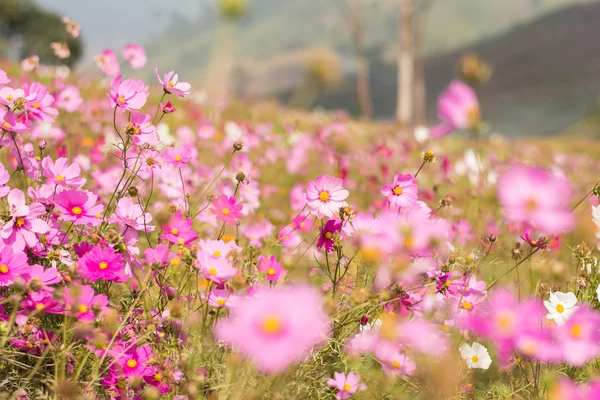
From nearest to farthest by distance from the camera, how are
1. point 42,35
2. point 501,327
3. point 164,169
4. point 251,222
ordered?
point 501,327 < point 164,169 < point 251,222 < point 42,35

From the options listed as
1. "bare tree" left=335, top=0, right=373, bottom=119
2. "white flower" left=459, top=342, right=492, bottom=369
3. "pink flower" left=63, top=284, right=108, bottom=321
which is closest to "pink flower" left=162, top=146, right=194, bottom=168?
"pink flower" left=63, top=284, right=108, bottom=321

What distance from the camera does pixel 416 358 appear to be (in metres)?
1.13

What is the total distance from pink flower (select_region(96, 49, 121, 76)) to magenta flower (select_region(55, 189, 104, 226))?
0.92m

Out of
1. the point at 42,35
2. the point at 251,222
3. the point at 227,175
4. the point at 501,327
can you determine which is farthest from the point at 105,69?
the point at 42,35

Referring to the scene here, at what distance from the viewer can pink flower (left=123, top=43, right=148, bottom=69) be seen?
199 cm

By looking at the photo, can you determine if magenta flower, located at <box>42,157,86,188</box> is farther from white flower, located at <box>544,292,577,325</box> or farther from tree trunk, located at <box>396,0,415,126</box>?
tree trunk, located at <box>396,0,415,126</box>

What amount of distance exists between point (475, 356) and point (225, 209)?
81 centimetres

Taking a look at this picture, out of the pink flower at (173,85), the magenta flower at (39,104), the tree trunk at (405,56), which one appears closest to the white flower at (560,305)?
the pink flower at (173,85)

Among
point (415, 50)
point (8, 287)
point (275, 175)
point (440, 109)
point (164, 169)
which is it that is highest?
point (415, 50)

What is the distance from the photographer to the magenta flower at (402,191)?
129 cm

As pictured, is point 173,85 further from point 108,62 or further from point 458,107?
point 108,62

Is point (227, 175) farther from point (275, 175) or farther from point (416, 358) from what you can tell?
point (416, 358)

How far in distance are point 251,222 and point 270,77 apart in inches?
2163

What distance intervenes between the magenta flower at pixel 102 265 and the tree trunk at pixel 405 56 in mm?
10220
